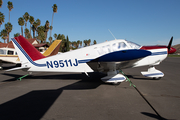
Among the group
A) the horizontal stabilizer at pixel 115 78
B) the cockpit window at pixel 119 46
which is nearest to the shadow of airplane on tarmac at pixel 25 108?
the horizontal stabilizer at pixel 115 78

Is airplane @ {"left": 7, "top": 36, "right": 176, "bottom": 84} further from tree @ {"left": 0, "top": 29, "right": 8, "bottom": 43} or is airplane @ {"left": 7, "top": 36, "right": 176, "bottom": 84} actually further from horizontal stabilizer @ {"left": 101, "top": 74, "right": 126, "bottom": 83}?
tree @ {"left": 0, "top": 29, "right": 8, "bottom": 43}

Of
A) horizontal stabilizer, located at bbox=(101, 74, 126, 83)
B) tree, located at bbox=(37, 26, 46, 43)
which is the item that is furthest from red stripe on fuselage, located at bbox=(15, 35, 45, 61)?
tree, located at bbox=(37, 26, 46, 43)

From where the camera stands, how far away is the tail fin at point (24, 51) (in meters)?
6.32

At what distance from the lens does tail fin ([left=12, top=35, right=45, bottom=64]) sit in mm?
6320

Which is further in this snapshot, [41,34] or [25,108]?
[41,34]

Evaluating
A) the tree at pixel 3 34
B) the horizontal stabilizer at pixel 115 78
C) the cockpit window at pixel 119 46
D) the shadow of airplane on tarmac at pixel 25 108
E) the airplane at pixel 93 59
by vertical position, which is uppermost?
the tree at pixel 3 34

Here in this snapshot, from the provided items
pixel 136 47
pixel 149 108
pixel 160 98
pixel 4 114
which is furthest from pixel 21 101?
pixel 136 47

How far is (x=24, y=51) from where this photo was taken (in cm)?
640

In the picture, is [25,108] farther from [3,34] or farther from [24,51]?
[3,34]

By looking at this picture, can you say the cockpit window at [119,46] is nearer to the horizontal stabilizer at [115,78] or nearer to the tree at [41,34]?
the horizontal stabilizer at [115,78]

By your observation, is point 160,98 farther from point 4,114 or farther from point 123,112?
point 4,114

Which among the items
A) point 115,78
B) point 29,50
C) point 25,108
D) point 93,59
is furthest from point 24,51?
point 115,78

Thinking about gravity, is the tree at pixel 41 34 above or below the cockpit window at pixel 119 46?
above

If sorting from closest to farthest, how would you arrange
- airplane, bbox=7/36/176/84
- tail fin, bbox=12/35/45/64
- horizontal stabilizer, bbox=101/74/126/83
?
1. horizontal stabilizer, bbox=101/74/126/83
2. airplane, bbox=7/36/176/84
3. tail fin, bbox=12/35/45/64
